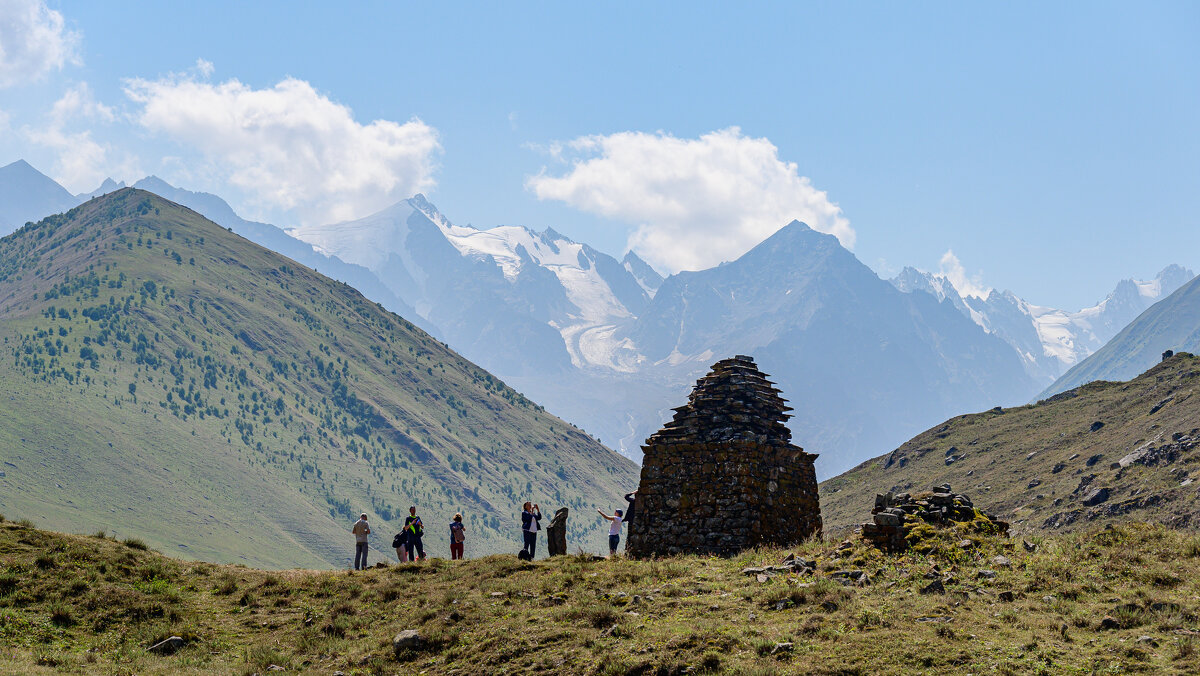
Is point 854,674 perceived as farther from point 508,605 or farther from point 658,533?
point 658,533

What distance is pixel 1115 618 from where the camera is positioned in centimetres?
1628

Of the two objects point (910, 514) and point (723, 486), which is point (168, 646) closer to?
point (723, 486)

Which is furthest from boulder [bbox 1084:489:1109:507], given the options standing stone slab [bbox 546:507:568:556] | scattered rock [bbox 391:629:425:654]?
scattered rock [bbox 391:629:425:654]

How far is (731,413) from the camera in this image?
2938 cm

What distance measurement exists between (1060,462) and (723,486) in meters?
76.7

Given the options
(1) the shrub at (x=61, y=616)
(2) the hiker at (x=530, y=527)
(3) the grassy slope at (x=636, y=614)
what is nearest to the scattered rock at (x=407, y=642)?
(3) the grassy slope at (x=636, y=614)

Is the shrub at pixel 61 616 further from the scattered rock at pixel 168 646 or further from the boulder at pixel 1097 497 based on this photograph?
the boulder at pixel 1097 497

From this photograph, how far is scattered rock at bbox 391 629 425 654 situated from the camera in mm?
19547

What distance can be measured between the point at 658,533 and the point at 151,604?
44.0 feet

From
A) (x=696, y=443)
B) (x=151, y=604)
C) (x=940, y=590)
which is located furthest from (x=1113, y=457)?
(x=151, y=604)

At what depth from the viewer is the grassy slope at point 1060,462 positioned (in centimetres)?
7125

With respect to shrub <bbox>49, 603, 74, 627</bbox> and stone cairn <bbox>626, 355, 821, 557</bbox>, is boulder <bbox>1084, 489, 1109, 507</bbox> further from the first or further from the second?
shrub <bbox>49, 603, 74, 627</bbox>

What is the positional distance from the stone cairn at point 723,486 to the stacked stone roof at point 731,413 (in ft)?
0.11

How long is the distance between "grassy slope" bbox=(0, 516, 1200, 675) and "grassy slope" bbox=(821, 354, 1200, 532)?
146 ft
